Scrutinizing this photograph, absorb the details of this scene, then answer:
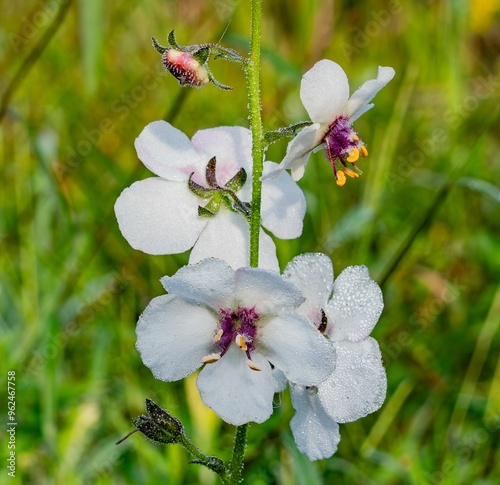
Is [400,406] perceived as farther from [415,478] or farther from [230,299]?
[230,299]

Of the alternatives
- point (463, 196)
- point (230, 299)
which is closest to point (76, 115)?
point (463, 196)

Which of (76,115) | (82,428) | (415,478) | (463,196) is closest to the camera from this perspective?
(415,478)

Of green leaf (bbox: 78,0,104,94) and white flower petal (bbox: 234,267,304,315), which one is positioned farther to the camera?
green leaf (bbox: 78,0,104,94)

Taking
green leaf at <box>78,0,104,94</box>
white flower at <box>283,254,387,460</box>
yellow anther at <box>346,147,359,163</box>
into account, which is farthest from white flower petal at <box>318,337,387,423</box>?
green leaf at <box>78,0,104,94</box>

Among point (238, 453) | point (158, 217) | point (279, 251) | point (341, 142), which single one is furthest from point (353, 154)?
point (279, 251)

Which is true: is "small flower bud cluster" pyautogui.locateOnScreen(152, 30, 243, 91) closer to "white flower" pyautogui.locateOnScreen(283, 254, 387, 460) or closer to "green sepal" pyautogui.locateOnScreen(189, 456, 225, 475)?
"white flower" pyautogui.locateOnScreen(283, 254, 387, 460)

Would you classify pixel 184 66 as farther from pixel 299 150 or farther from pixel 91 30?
pixel 91 30

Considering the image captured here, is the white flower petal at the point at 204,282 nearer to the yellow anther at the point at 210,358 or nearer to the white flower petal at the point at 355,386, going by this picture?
the yellow anther at the point at 210,358
